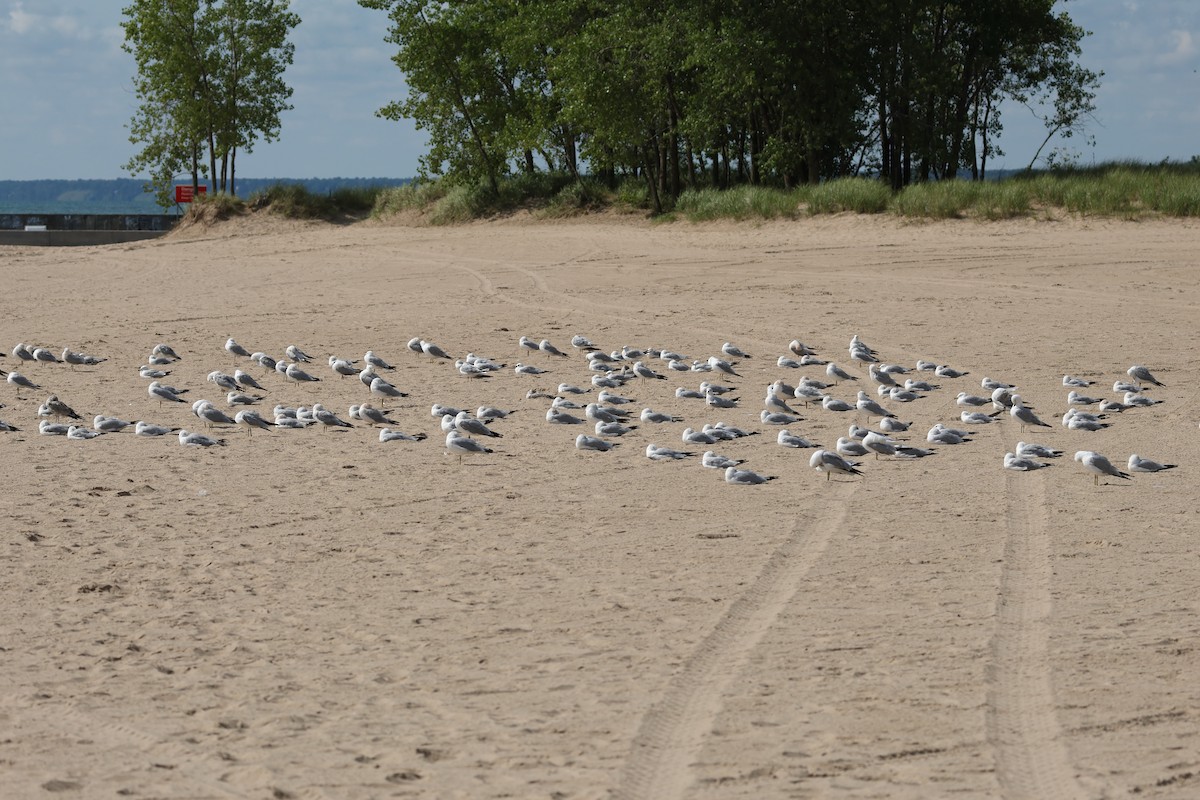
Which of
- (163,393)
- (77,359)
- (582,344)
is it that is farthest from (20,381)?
(582,344)

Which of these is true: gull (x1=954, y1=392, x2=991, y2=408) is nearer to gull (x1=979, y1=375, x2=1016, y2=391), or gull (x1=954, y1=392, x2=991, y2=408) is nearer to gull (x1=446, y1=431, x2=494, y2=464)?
gull (x1=979, y1=375, x2=1016, y2=391)

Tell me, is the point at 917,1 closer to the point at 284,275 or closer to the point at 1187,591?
the point at 284,275

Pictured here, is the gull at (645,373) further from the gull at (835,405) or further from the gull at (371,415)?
the gull at (371,415)

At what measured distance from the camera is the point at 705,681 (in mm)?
5977

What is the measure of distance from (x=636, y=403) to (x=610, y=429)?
1852mm

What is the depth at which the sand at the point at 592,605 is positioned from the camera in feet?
17.1

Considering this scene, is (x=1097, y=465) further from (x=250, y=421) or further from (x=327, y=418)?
(x=250, y=421)

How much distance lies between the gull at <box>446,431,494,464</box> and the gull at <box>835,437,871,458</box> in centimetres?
279

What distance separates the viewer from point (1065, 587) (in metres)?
7.27

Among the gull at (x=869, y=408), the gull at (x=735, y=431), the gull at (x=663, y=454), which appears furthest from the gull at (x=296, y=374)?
the gull at (x=869, y=408)

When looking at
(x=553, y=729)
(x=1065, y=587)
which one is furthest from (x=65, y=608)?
(x=1065, y=587)

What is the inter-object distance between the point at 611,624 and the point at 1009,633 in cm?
189

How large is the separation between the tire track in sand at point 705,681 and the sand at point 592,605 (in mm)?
21

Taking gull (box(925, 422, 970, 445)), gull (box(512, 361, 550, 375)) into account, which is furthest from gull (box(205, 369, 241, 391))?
gull (box(925, 422, 970, 445))
